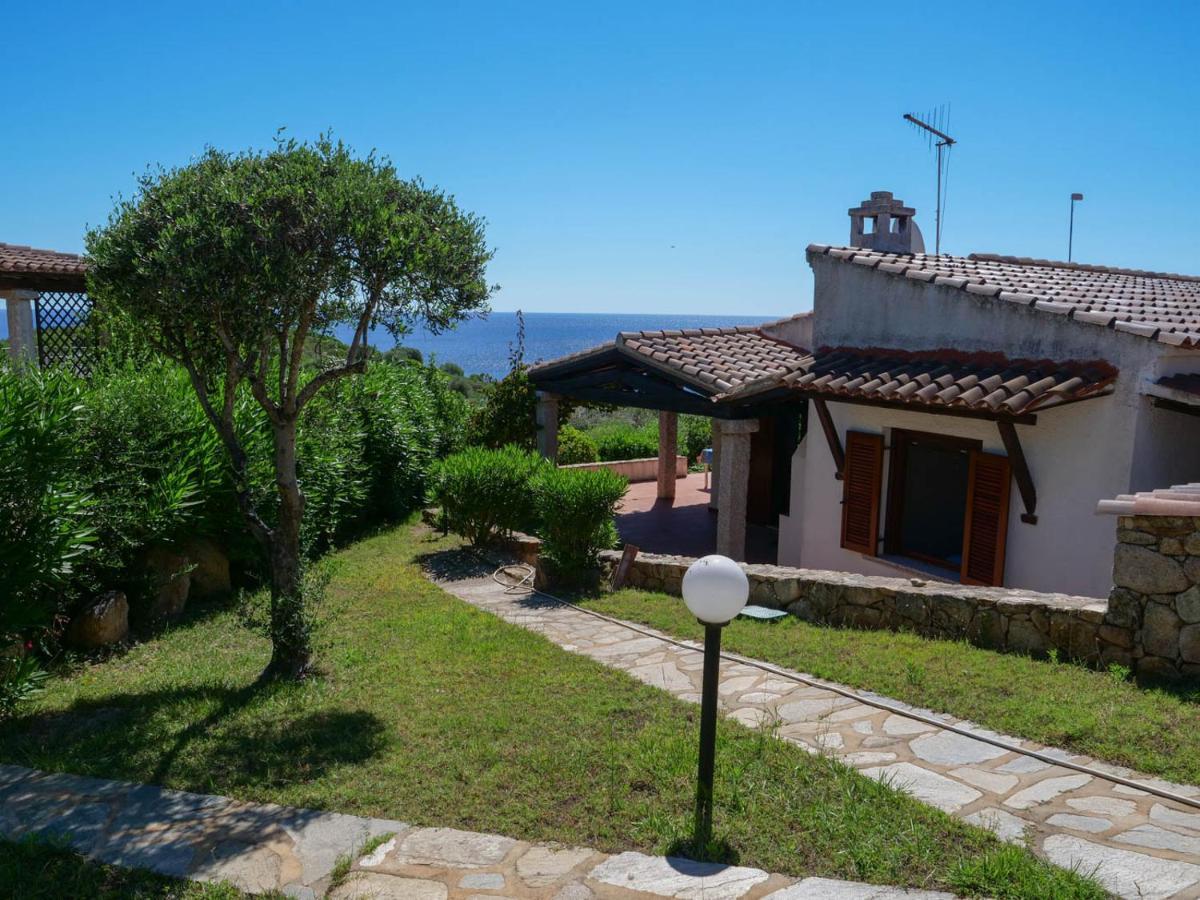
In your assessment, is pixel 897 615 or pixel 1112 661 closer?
pixel 1112 661

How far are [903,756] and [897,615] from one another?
2.69m

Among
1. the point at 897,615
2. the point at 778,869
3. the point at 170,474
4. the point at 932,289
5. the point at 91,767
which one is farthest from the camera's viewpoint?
the point at 932,289

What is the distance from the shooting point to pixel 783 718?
241 inches

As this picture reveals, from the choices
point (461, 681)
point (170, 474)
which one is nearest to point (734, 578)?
point (461, 681)

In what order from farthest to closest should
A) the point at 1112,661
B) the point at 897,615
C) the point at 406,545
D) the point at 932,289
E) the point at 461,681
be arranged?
the point at 406,545 < the point at 932,289 < the point at 897,615 < the point at 461,681 < the point at 1112,661

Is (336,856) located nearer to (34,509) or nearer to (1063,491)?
(34,509)

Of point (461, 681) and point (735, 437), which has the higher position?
point (735, 437)

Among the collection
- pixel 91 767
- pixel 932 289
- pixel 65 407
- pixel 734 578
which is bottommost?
pixel 91 767

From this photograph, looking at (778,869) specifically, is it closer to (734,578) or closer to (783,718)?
(734,578)

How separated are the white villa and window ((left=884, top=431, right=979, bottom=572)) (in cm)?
2

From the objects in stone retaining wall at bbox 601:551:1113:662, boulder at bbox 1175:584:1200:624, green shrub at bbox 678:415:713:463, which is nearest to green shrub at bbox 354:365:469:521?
stone retaining wall at bbox 601:551:1113:662

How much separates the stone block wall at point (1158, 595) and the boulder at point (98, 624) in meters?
8.20

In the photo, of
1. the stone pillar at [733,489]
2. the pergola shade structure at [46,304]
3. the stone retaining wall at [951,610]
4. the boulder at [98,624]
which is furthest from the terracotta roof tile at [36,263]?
the stone retaining wall at [951,610]

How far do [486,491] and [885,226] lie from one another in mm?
7007
